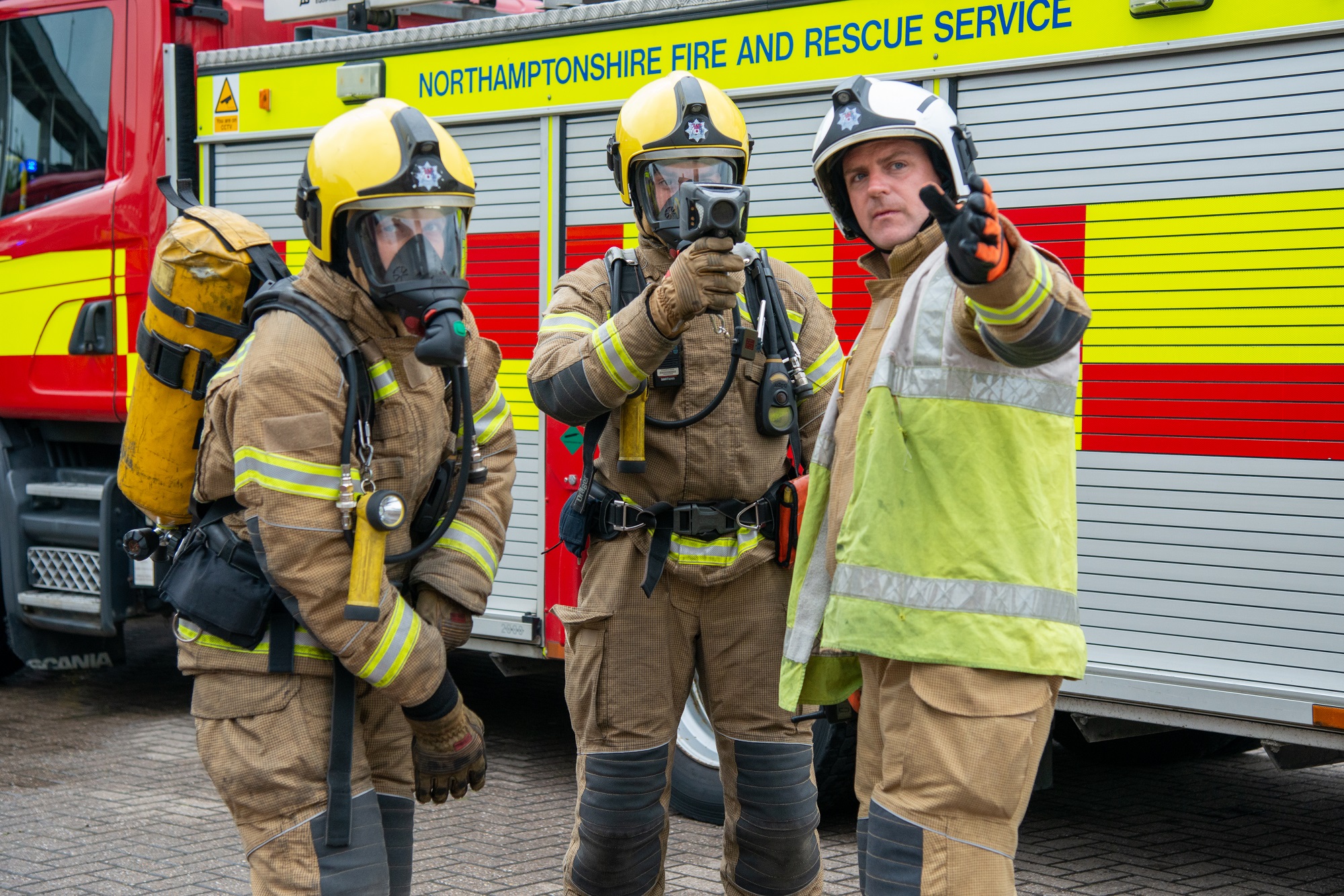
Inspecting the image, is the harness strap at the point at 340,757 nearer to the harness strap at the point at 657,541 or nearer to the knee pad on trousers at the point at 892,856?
the harness strap at the point at 657,541

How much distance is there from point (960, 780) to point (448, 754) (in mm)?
1023

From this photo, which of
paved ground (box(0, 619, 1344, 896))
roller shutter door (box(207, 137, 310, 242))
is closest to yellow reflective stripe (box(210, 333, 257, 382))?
paved ground (box(0, 619, 1344, 896))

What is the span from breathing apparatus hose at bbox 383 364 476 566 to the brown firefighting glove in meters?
0.09

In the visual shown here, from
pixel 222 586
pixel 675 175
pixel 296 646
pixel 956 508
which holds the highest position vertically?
pixel 675 175

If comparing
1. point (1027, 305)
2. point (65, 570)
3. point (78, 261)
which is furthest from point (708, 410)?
point (65, 570)

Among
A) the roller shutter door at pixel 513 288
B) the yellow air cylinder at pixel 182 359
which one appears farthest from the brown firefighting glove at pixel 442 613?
the roller shutter door at pixel 513 288

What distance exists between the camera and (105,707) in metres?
7.21

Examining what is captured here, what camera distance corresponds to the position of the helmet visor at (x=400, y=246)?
2730 millimetres

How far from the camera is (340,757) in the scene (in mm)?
2742

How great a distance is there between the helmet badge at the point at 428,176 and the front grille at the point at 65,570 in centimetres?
446

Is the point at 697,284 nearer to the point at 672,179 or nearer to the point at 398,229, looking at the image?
the point at 672,179

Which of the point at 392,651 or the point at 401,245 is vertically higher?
the point at 401,245

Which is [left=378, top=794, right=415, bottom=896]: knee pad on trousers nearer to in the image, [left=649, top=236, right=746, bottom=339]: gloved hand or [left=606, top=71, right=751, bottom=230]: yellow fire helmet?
[left=649, top=236, right=746, bottom=339]: gloved hand

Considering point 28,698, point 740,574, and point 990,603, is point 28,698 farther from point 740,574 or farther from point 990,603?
point 990,603
